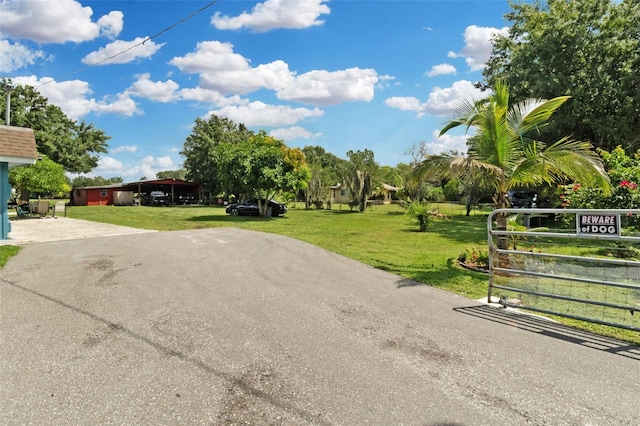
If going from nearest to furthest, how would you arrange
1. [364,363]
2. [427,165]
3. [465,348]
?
[364,363] < [465,348] < [427,165]

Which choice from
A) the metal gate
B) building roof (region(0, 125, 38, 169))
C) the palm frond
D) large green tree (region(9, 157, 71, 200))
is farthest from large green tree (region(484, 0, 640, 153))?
large green tree (region(9, 157, 71, 200))

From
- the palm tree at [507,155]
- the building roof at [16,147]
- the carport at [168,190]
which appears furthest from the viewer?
the carport at [168,190]

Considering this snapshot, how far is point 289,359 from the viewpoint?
3.55 metres

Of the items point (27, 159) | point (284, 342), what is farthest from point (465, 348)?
point (27, 159)

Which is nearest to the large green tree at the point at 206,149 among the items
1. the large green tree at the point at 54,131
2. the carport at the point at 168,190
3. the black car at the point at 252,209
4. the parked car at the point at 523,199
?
the carport at the point at 168,190

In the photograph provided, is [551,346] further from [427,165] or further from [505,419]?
Result: [427,165]

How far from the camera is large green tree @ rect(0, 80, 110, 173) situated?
33969mm

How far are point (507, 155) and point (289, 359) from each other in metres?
6.45

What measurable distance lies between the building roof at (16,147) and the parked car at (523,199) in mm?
26627

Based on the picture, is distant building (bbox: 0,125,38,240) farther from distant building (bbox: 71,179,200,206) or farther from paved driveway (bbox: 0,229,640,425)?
distant building (bbox: 71,179,200,206)

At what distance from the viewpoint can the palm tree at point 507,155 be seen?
7184 mm

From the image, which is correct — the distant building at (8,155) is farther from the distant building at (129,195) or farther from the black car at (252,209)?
the distant building at (129,195)

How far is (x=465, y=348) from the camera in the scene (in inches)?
153

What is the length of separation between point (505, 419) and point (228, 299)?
12.9 feet
